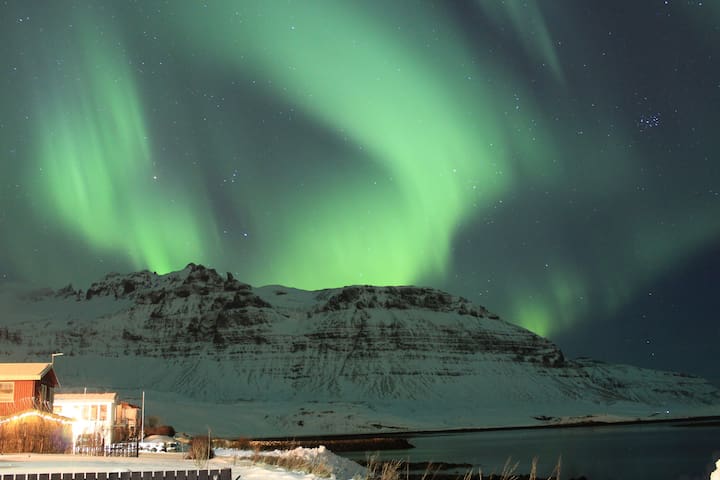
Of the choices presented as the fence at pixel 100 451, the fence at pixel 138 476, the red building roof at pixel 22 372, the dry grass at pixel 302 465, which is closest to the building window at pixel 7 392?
the red building roof at pixel 22 372

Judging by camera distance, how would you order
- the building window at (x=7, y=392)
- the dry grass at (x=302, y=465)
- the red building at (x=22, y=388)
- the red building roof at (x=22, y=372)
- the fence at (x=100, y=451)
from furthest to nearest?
the red building roof at (x=22, y=372) < the building window at (x=7, y=392) < the red building at (x=22, y=388) < the fence at (x=100, y=451) < the dry grass at (x=302, y=465)

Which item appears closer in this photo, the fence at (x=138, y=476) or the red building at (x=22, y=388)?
the fence at (x=138, y=476)

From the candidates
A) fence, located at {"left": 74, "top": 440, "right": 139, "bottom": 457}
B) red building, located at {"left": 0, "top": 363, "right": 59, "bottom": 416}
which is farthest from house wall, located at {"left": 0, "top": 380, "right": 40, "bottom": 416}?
fence, located at {"left": 74, "top": 440, "right": 139, "bottom": 457}

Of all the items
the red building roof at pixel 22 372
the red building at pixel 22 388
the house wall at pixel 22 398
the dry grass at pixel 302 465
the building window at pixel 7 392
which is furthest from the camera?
the red building roof at pixel 22 372

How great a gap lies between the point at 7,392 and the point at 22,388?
2.92ft

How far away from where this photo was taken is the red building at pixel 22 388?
2050 inches

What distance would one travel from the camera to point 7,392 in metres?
52.7

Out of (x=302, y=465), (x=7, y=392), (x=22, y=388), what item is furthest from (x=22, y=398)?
(x=302, y=465)

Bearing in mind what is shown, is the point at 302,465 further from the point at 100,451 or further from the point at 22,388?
the point at 22,388

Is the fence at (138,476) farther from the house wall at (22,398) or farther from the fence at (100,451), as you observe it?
the house wall at (22,398)

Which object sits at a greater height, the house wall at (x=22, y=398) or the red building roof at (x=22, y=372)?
the red building roof at (x=22, y=372)

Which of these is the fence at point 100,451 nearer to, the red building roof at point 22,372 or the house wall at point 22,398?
the house wall at point 22,398

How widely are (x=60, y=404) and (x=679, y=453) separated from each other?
69.9 metres

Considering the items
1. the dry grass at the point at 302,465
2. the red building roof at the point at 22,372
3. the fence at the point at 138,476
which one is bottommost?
the dry grass at the point at 302,465
